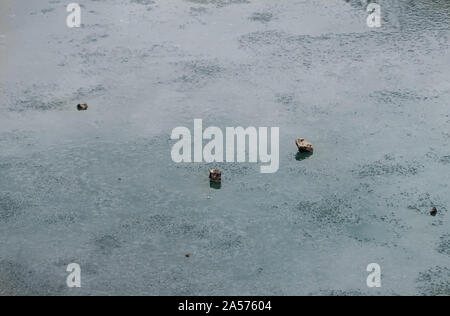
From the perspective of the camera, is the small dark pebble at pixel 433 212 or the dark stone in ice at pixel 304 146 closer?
the small dark pebble at pixel 433 212

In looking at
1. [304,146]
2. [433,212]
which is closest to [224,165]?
[304,146]

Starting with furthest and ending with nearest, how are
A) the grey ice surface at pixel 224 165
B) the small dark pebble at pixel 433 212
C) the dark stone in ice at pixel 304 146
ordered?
the dark stone in ice at pixel 304 146 < the small dark pebble at pixel 433 212 < the grey ice surface at pixel 224 165

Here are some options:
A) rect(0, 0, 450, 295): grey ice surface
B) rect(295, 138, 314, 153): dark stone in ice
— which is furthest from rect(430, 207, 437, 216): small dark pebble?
rect(295, 138, 314, 153): dark stone in ice

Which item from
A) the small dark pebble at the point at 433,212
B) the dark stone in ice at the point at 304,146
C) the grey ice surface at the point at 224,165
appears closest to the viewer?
the grey ice surface at the point at 224,165

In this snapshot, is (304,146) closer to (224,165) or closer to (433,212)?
(224,165)

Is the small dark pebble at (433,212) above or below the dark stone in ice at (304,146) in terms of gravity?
below

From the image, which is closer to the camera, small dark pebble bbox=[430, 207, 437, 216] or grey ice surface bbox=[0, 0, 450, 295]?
grey ice surface bbox=[0, 0, 450, 295]

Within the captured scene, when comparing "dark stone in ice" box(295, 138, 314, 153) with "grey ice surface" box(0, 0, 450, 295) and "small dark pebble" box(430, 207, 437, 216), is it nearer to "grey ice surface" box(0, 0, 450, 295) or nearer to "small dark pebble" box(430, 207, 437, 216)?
"grey ice surface" box(0, 0, 450, 295)

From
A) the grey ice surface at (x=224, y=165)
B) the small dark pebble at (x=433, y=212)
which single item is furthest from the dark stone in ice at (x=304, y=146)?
the small dark pebble at (x=433, y=212)

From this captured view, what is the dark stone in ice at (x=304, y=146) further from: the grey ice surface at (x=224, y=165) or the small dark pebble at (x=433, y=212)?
the small dark pebble at (x=433, y=212)
